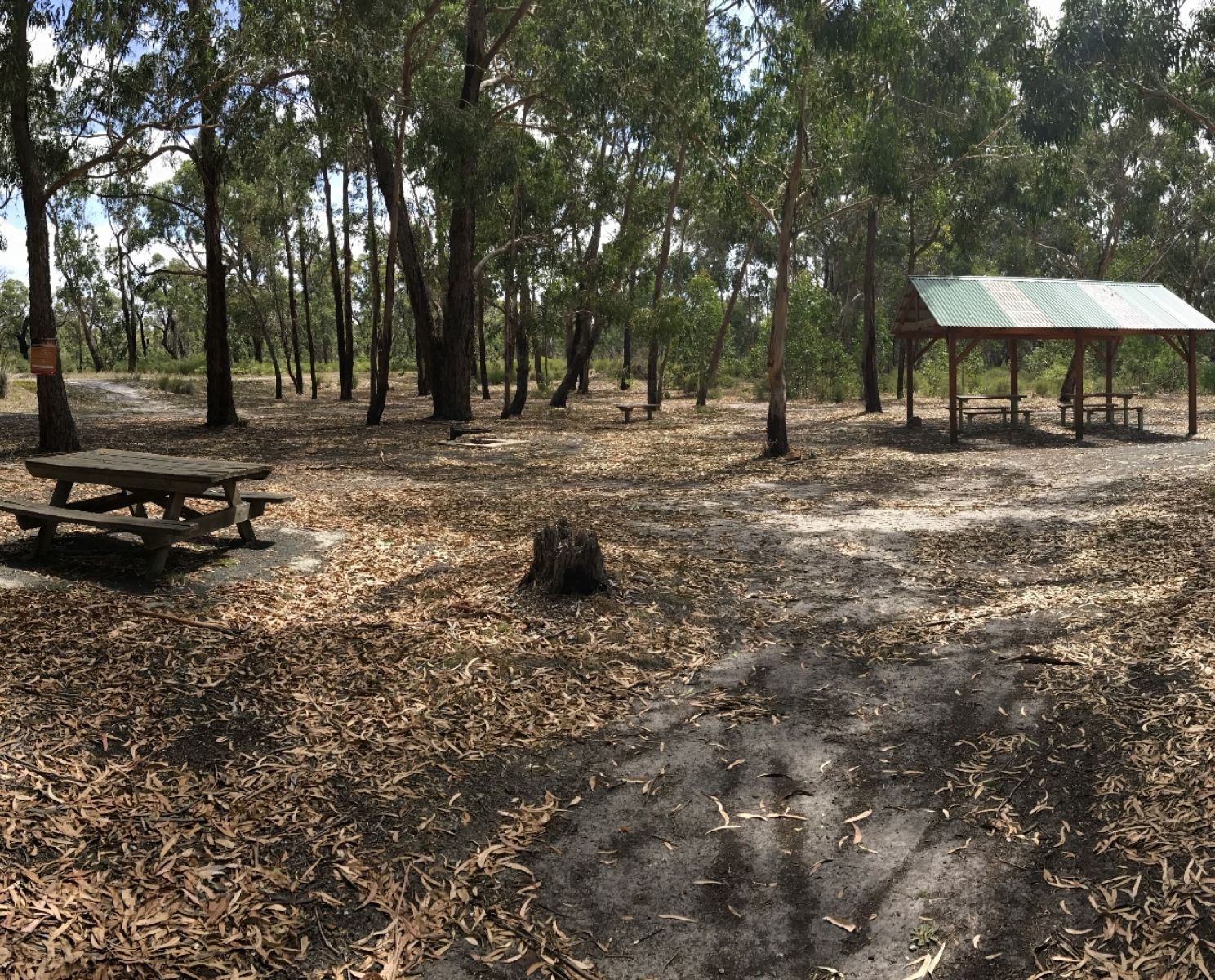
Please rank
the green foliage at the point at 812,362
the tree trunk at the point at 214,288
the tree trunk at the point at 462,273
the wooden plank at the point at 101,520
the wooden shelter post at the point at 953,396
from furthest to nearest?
the green foliage at the point at 812,362, the tree trunk at the point at 462,273, the wooden shelter post at the point at 953,396, the tree trunk at the point at 214,288, the wooden plank at the point at 101,520

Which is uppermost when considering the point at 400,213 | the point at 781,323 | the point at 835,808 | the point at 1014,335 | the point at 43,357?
the point at 400,213

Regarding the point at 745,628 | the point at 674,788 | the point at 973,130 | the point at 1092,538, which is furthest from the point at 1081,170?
the point at 674,788

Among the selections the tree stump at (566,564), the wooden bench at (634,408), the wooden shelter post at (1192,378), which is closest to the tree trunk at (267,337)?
the wooden bench at (634,408)

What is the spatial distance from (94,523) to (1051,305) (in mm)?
17823

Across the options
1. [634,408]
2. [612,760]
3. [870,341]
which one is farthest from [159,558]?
[870,341]

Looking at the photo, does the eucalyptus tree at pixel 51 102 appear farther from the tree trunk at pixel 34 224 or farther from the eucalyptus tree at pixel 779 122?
the eucalyptus tree at pixel 779 122

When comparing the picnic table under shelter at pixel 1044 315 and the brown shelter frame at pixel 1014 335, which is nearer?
the brown shelter frame at pixel 1014 335

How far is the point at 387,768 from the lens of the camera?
14.5 ft

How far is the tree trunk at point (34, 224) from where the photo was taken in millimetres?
12656

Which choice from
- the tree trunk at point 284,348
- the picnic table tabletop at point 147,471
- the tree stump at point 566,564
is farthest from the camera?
the tree trunk at point 284,348

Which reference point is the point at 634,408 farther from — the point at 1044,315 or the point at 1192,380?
the point at 1192,380

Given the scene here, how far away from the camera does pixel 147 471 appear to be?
22.6ft

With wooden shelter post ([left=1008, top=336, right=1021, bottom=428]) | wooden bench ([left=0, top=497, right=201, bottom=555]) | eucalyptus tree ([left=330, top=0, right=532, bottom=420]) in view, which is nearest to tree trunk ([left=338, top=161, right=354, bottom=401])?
eucalyptus tree ([left=330, top=0, right=532, bottom=420])

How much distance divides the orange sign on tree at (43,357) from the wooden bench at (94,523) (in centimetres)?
619
